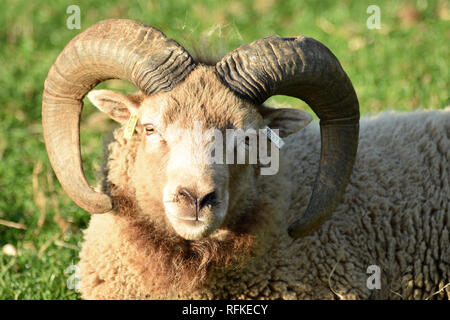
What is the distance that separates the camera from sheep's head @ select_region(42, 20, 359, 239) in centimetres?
473

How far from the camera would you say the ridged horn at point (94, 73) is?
15.7ft

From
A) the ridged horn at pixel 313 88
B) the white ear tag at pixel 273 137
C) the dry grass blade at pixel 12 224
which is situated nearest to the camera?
the ridged horn at pixel 313 88

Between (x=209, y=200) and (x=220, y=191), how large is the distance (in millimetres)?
141

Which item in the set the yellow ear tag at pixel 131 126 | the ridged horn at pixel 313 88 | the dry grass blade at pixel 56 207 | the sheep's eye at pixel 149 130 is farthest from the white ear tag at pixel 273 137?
the dry grass blade at pixel 56 207

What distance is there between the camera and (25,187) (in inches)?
303

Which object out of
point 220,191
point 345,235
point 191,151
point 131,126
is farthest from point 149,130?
point 345,235

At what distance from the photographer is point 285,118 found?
5309 mm

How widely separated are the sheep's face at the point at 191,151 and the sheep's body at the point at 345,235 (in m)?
0.29

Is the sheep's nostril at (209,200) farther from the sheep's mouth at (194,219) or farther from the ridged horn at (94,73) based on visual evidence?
the ridged horn at (94,73)

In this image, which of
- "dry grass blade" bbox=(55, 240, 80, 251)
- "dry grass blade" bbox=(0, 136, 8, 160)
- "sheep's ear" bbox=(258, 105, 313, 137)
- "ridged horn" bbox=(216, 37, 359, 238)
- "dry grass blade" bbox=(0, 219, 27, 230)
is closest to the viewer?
"ridged horn" bbox=(216, 37, 359, 238)

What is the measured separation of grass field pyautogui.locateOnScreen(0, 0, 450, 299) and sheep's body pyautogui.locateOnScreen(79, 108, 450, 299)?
3.29ft

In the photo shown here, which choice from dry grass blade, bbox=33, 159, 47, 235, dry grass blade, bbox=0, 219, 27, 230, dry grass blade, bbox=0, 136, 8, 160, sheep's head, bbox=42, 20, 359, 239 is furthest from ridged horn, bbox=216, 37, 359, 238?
dry grass blade, bbox=0, 136, 8, 160

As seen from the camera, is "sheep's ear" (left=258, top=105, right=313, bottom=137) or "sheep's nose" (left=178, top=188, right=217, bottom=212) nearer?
"sheep's nose" (left=178, top=188, right=217, bottom=212)

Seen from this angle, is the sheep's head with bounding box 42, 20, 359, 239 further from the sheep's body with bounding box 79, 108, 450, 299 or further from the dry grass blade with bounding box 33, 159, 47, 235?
the dry grass blade with bounding box 33, 159, 47, 235
